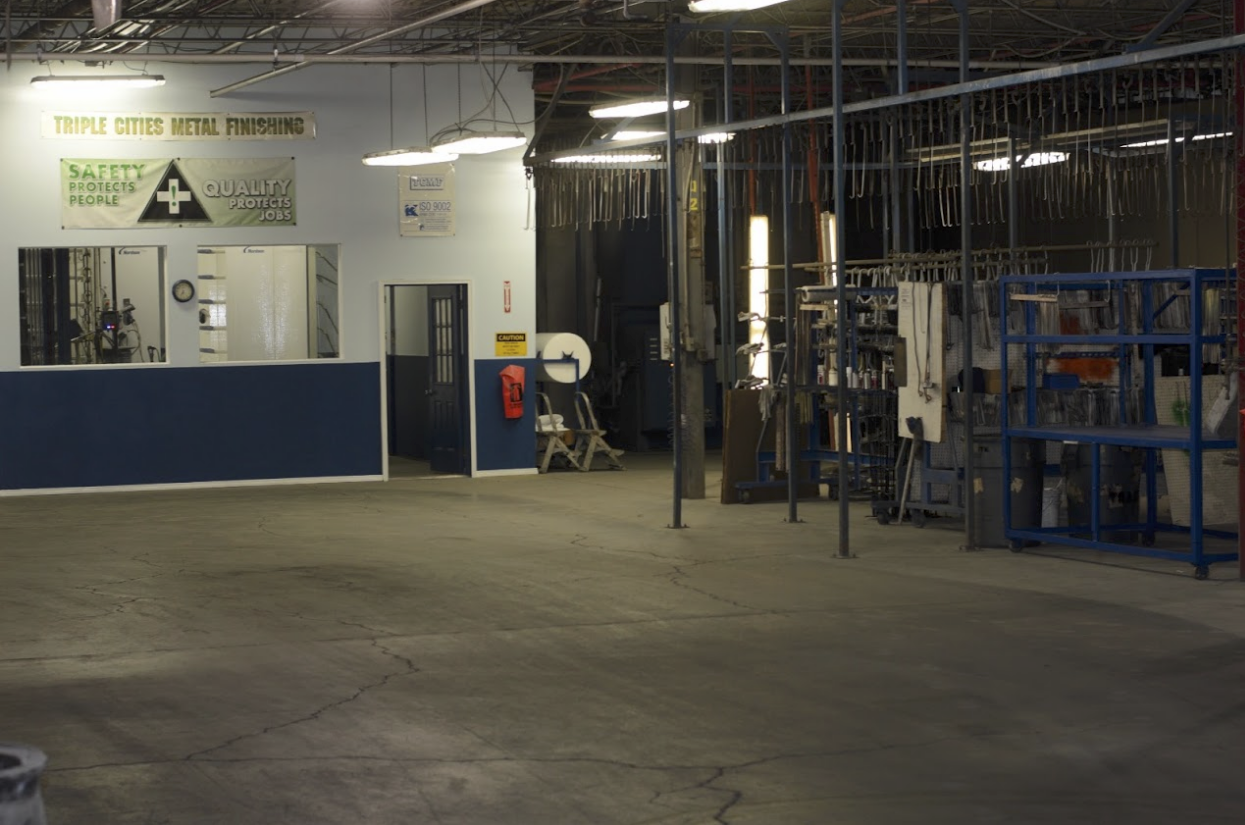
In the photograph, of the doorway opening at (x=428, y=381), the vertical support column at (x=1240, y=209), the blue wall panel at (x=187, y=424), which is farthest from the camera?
the doorway opening at (x=428, y=381)

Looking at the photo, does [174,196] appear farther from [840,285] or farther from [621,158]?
[840,285]

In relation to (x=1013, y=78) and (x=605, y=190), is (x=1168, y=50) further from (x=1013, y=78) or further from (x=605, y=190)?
(x=605, y=190)

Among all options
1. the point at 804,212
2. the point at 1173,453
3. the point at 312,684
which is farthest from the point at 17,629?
the point at 804,212

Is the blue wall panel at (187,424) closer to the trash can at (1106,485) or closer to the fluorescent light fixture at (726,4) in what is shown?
the trash can at (1106,485)

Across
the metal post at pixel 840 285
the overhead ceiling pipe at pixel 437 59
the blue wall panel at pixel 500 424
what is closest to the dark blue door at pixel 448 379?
the blue wall panel at pixel 500 424

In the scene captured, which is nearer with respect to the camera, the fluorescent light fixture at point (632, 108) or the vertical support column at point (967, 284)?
the vertical support column at point (967, 284)

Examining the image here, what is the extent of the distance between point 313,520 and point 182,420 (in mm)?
3346

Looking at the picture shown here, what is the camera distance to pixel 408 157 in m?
15.4

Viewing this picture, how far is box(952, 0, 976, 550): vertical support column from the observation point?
36.3 ft

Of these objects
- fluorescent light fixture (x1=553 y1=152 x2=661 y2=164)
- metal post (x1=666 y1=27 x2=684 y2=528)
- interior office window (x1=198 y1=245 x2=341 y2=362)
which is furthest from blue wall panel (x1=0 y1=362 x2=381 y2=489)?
metal post (x1=666 y1=27 x2=684 y2=528)

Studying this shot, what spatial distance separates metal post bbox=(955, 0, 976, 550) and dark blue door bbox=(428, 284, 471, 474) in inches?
284

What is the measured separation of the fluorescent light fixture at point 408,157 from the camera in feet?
49.6

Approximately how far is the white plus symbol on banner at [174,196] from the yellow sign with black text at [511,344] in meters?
3.51

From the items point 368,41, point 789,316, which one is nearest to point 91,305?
point 368,41
